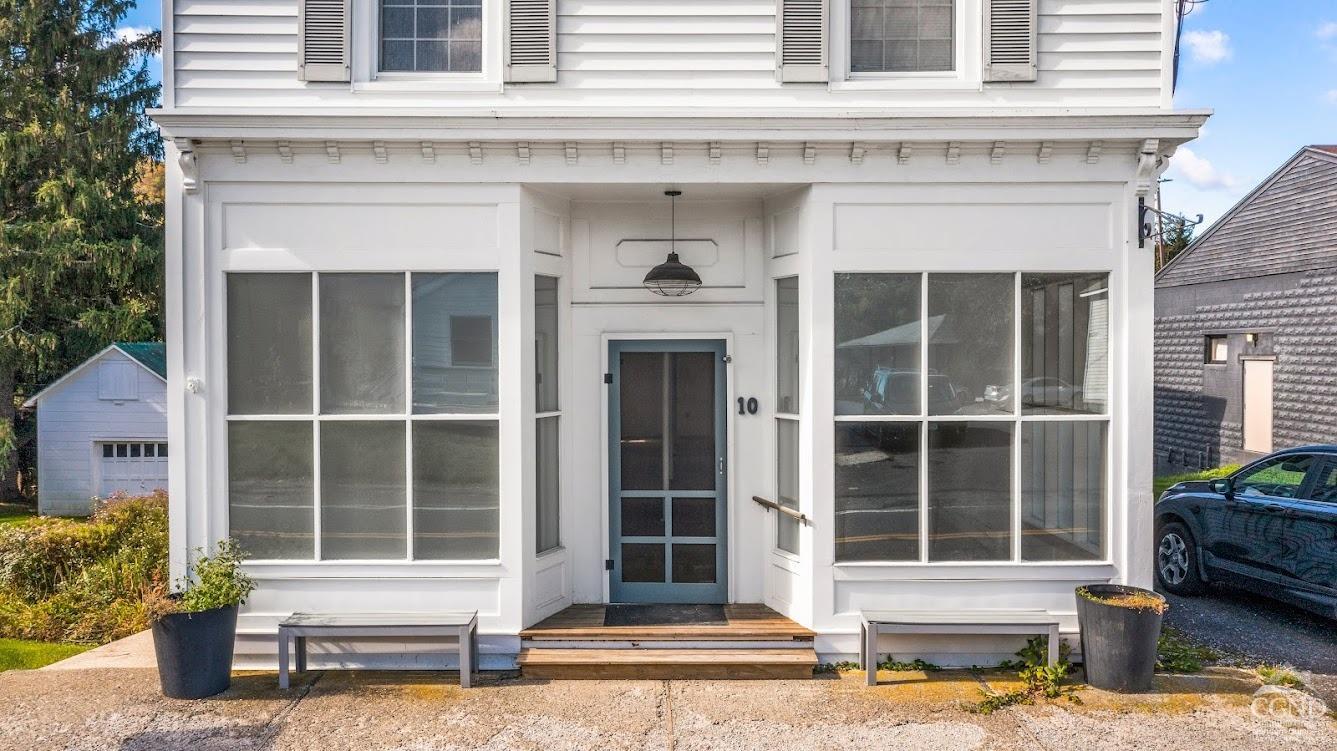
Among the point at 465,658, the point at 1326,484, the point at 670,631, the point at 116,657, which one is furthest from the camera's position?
the point at 1326,484

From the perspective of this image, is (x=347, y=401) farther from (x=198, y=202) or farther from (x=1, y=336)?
(x=1, y=336)

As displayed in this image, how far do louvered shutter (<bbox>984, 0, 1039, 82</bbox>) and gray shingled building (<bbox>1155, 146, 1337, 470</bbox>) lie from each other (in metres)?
10.5

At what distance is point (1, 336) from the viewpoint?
14.8m

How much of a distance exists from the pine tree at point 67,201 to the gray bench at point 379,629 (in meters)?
12.2

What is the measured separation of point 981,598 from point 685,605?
2.25 meters

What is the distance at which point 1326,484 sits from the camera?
7168 mm

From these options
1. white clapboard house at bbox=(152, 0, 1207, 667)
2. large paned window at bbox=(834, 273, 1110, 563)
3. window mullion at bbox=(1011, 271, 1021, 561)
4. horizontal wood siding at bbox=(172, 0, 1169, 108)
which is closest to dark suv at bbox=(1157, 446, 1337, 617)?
white clapboard house at bbox=(152, 0, 1207, 667)

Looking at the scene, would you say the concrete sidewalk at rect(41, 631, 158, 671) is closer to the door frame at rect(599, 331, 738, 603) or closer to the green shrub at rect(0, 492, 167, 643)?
the green shrub at rect(0, 492, 167, 643)

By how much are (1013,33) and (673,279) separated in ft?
9.84

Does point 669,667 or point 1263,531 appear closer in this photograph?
point 669,667

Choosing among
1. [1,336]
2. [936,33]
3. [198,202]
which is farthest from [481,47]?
[1,336]

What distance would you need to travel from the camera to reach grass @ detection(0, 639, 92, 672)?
6.74 metres

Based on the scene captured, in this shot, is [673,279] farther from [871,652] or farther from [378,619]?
[378,619]

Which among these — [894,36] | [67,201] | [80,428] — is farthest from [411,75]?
[67,201]
